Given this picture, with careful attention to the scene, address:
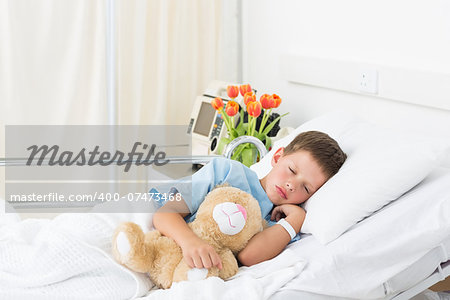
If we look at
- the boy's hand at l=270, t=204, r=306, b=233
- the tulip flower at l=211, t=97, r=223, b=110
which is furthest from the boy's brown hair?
the tulip flower at l=211, t=97, r=223, b=110

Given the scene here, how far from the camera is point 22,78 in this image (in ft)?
8.86

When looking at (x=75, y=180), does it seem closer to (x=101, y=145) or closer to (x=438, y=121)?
(x=101, y=145)

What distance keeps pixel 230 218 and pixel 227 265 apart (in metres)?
0.11

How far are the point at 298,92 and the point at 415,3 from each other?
718 millimetres

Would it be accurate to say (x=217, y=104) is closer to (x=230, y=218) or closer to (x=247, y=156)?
(x=247, y=156)

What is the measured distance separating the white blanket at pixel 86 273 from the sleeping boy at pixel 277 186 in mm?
79

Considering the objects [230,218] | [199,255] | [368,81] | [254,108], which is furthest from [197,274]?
[368,81]

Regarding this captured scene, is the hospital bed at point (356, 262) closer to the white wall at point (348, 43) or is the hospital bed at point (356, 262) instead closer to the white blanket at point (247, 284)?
the white blanket at point (247, 284)

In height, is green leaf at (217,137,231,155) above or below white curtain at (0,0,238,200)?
below

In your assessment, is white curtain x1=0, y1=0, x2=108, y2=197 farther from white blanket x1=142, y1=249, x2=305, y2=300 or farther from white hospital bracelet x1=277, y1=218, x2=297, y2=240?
white blanket x1=142, y1=249, x2=305, y2=300

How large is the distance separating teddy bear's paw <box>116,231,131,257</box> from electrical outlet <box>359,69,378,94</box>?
1138 millimetres

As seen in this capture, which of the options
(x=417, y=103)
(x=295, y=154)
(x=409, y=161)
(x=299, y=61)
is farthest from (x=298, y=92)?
(x=409, y=161)

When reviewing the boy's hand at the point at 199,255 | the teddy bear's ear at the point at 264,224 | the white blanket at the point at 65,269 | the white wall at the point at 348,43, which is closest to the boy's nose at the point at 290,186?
the teddy bear's ear at the point at 264,224

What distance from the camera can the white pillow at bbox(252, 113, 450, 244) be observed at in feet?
4.93
